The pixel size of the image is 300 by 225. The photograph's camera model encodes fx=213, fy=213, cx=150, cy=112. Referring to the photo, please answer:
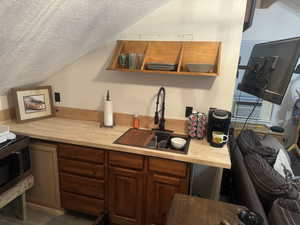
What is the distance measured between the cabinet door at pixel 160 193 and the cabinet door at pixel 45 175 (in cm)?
95

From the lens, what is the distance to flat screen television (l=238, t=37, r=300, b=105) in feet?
4.19

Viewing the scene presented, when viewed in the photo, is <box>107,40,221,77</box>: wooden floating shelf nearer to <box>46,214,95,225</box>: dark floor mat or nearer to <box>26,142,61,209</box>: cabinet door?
<box>26,142,61,209</box>: cabinet door

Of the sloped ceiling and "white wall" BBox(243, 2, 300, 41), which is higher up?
"white wall" BBox(243, 2, 300, 41)

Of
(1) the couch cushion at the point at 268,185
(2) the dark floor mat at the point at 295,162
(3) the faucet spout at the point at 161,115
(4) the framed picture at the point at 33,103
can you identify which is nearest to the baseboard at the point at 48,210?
(4) the framed picture at the point at 33,103

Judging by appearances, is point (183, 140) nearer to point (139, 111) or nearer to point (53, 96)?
point (139, 111)

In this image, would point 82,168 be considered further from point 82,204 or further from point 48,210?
point 48,210

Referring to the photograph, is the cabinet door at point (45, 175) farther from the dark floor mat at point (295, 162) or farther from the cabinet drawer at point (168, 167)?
the dark floor mat at point (295, 162)

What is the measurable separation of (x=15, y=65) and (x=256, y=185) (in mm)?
2138

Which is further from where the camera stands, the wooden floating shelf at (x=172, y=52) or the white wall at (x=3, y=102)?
the white wall at (x=3, y=102)

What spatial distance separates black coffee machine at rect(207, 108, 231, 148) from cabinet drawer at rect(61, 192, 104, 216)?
1.18 m

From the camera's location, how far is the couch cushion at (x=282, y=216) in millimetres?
1089

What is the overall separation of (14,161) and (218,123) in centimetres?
181

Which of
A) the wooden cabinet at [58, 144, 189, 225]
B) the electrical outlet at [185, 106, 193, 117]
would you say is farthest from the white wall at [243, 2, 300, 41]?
the wooden cabinet at [58, 144, 189, 225]

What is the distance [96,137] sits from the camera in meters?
1.99
